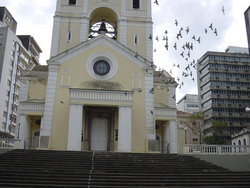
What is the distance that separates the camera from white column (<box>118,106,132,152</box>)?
22.5 meters

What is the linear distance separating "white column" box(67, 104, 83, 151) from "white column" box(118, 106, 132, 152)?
3077 millimetres

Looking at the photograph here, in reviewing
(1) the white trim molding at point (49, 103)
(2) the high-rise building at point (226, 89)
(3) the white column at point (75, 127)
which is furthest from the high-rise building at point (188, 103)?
(3) the white column at point (75, 127)

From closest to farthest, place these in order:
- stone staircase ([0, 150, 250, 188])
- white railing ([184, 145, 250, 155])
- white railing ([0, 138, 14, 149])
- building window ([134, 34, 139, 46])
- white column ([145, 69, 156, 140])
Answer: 1. stone staircase ([0, 150, 250, 188])
2. white railing ([0, 138, 14, 149])
3. white railing ([184, 145, 250, 155])
4. white column ([145, 69, 156, 140])
5. building window ([134, 34, 139, 46])

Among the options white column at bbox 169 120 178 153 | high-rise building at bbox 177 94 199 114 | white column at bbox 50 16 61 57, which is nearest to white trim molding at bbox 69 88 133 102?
white column at bbox 169 120 178 153

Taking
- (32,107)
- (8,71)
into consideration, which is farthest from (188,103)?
(32,107)

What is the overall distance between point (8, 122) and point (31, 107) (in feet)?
110

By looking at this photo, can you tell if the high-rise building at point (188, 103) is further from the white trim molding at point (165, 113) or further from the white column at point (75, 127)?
the white column at point (75, 127)

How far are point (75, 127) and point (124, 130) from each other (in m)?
3.77

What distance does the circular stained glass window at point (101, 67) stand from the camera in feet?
85.0

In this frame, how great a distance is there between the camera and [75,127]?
22359mm

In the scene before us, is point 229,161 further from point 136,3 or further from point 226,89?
point 226,89

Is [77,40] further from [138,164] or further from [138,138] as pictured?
[138,164]

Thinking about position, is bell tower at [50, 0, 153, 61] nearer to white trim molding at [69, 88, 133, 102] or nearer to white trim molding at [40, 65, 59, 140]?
white trim molding at [40, 65, 59, 140]

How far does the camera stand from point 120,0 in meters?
32.4
